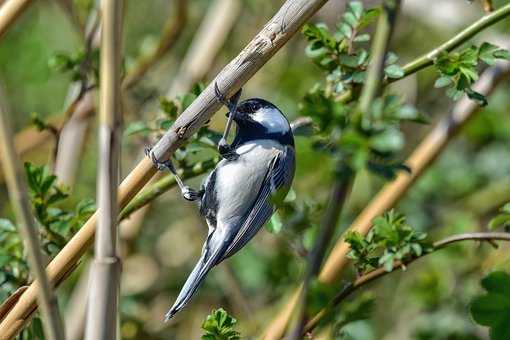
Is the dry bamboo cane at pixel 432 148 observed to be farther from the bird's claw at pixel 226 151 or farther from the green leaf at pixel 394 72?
the green leaf at pixel 394 72

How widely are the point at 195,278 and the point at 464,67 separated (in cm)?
67

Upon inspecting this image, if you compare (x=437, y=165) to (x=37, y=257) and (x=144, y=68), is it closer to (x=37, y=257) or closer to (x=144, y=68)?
(x=144, y=68)

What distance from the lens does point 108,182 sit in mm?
1275

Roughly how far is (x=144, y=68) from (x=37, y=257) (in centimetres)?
164

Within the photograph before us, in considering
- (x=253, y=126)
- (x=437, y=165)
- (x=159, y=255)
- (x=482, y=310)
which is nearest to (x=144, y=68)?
(x=253, y=126)

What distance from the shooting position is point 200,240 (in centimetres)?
350

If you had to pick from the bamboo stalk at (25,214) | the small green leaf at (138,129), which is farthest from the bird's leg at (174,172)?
the bamboo stalk at (25,214)

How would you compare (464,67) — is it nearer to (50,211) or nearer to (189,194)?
(189,194)

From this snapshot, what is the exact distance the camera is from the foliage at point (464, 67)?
1.74 meters

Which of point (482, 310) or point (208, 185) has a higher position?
point (208, 185)

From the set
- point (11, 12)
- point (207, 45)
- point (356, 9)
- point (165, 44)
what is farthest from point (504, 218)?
point (207, 45)

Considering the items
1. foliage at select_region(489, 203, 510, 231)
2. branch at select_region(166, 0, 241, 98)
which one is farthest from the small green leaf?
branch at select_region(166, 0, 241, 98)

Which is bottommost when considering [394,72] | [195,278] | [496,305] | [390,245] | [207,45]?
[496,305]

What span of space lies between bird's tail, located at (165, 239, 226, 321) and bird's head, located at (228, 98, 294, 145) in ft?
0.93
